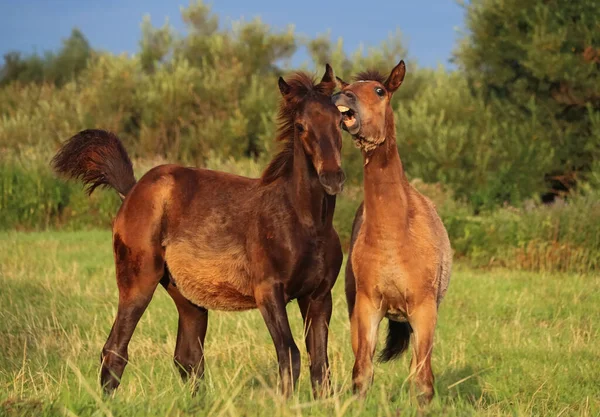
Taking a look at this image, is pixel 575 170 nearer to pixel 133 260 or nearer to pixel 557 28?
pixel 557 28

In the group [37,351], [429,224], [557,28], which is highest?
[557,28]

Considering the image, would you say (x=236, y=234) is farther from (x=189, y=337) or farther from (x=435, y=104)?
(x=435, y=104)

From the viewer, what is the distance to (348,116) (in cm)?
595

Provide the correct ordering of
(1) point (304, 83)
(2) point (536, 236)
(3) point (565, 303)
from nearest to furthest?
(1) point (304, 83), (3) point (565, 303), (2) point (536, 236)

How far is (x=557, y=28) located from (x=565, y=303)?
13147mm

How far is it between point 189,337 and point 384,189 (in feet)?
7.47

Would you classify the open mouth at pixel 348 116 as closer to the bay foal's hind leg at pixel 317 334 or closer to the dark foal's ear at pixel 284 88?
the dark foal's ear at pixel 284 88

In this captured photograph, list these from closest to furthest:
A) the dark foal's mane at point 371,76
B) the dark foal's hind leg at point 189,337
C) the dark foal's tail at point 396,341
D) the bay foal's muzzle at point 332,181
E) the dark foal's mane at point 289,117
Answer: the bay foal's muzzle at point 332,181, the dark foal's mane at point 289,117, the dark foal's mane at point 371,76, the dark foal's tail at point 396,341, the dark foal's hind leg at point 189,337

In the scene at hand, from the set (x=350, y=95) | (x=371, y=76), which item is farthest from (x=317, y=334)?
(x=371, y=76)

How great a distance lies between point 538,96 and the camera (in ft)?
77.6

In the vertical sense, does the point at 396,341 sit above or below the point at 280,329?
below

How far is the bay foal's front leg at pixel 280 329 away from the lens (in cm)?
593

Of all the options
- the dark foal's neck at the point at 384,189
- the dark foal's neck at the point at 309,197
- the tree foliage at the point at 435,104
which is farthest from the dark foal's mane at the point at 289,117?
the tree foliage at the point at 435,104

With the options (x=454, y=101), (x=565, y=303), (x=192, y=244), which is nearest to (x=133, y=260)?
(x=192, y=244)
